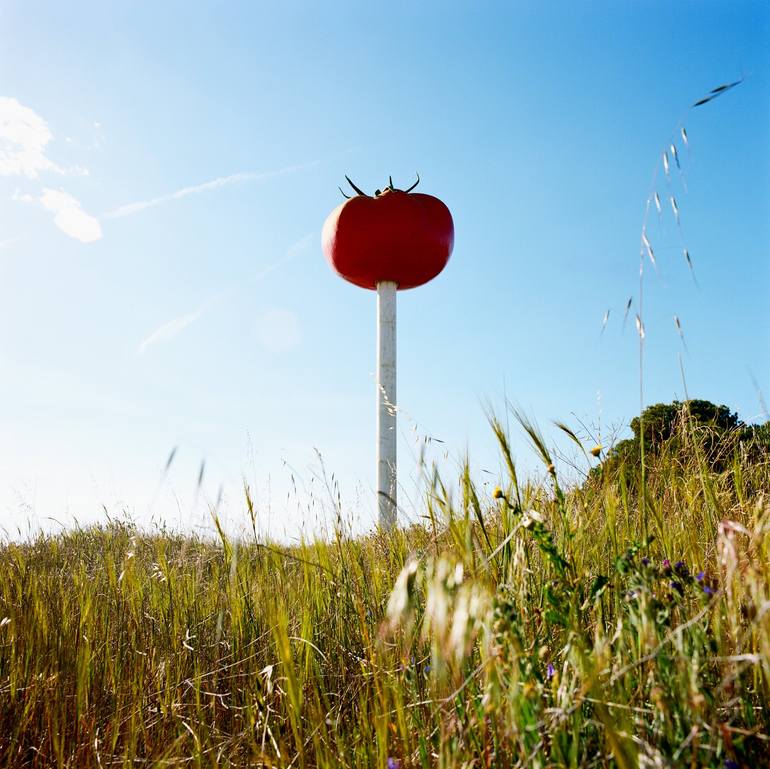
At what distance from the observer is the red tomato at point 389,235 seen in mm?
8031

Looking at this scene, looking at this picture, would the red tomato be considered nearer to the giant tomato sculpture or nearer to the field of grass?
the giant tomato sculpture

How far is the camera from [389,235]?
8.03 metres

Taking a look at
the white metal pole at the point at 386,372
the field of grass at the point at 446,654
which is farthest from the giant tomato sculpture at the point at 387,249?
the field of grass at the point at 446,654

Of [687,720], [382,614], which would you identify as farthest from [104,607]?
[687,720]

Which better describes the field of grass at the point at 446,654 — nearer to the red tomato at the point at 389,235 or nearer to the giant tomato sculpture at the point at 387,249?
the giant tomato sculpture at the point at 387,249

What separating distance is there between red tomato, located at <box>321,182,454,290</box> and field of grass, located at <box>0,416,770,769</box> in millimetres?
5746

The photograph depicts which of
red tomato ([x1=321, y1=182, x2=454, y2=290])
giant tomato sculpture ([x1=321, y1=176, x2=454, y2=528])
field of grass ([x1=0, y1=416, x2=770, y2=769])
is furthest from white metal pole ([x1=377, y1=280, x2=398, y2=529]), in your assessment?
field of grass ([x1=0, y1=416, x2=770, y2=769])

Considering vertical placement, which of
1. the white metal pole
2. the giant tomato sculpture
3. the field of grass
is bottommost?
the field of grass

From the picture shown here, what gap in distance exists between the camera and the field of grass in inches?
35.6

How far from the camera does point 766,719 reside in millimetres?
1271

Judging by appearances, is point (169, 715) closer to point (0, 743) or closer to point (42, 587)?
point (0, 743)

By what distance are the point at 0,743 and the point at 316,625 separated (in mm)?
989

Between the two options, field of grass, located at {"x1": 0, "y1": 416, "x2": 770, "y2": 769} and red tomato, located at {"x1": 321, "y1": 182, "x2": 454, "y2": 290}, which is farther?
red tomato, located at {"x1": 321, "y1": 182, "x2": 454, "y2": 290}

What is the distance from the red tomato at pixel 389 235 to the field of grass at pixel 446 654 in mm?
5746
